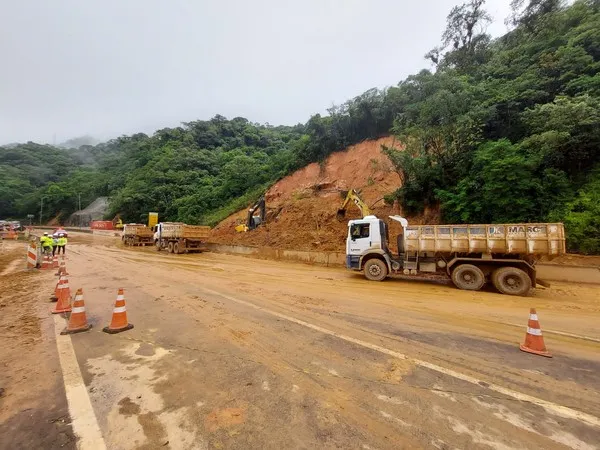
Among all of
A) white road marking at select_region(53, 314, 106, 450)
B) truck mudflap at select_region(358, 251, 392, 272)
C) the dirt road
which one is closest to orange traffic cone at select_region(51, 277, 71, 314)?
the dirt road

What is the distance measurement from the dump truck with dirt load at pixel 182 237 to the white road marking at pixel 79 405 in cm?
1709

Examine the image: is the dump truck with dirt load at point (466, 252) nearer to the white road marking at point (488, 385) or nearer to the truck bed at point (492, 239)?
the truck bed at point (492, 239)

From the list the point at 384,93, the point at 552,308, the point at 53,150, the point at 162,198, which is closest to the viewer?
the point at 552,308

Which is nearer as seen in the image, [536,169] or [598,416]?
[598,416]

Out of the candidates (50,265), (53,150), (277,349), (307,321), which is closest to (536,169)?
(307,321)

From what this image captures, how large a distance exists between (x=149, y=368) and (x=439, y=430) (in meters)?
3.37

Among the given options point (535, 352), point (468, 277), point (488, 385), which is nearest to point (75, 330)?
point (488, 385)

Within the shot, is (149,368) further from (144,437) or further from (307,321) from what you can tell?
(307,321)

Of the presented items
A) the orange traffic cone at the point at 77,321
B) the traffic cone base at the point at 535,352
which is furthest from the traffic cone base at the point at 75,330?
the traffic cone base at the point at 535,352

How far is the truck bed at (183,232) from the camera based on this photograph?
21000mm

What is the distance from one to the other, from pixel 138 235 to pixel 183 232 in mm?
9662

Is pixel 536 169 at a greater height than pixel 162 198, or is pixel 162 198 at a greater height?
pixel 162 198

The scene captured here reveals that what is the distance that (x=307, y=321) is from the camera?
5680mm

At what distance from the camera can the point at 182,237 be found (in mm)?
20891
